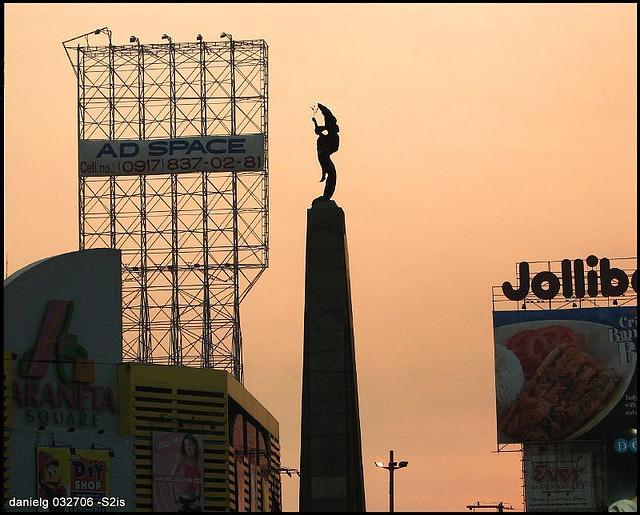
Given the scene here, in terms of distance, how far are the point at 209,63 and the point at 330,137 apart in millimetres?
45207

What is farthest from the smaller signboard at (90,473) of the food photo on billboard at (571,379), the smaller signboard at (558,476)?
the smaller signboard at (558,476)

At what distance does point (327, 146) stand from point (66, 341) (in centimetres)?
2483

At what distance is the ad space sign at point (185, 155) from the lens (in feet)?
307

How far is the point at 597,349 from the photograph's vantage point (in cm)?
10544

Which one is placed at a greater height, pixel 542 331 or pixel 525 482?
pixel 542 331

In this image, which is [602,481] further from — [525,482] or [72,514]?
[72,514]

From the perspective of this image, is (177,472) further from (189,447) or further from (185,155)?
(185,155)

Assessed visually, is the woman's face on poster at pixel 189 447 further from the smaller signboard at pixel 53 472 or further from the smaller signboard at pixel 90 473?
the smaller signboard at pixel 53 472

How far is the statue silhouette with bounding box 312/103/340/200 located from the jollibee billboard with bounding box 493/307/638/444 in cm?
5552

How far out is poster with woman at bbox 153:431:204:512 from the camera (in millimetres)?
A: 77438

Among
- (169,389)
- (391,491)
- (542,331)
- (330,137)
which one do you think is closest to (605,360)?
(542,331)

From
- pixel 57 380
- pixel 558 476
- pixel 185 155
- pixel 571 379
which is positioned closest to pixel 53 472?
pixel 57 380

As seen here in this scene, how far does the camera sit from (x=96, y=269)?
2995 inches

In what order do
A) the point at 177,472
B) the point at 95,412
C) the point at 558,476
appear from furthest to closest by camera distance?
the point at 558,476 < the point at 177,472 < the point at 95,412
